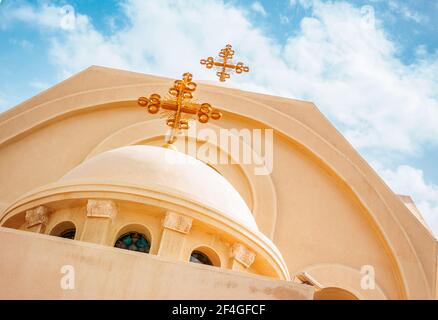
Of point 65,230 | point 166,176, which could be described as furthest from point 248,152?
point 65,230

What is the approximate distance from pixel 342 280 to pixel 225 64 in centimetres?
674

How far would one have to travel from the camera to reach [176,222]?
20.5 ft

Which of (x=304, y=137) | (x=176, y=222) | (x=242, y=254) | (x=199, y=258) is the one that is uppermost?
(x=304, y=137)

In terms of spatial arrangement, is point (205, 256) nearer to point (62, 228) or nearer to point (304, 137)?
point (62, 228)

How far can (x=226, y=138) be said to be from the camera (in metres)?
11.3

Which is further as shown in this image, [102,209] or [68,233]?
[68,233]

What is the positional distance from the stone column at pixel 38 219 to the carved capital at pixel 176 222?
1.61 metres

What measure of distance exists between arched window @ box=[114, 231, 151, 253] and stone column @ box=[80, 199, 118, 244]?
284 millimetres

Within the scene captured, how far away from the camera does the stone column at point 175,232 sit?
20.4ft

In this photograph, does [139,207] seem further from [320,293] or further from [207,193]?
[320,293]

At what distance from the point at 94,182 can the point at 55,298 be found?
79.2 inches

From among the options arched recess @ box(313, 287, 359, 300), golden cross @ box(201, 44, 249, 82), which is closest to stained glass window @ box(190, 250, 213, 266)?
arched recess @ box(313, 287, 359, 300)

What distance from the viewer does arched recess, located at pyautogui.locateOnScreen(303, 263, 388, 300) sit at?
31.9 feet
